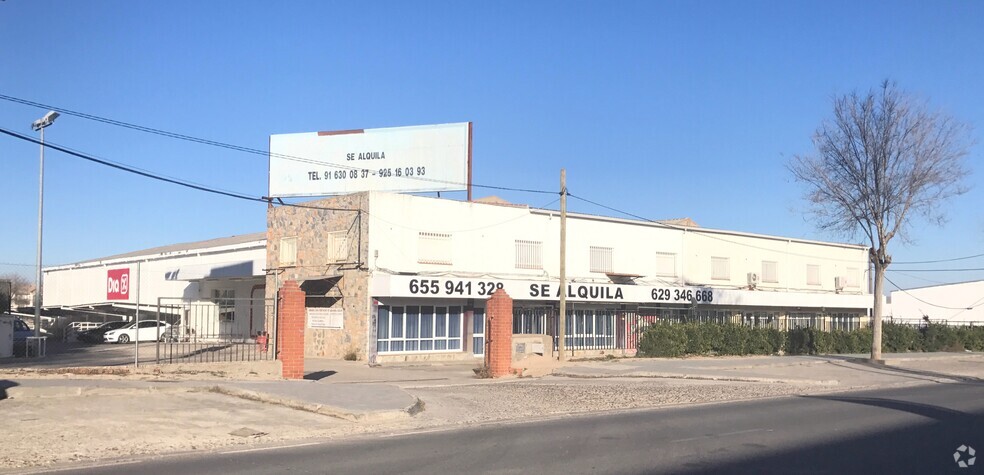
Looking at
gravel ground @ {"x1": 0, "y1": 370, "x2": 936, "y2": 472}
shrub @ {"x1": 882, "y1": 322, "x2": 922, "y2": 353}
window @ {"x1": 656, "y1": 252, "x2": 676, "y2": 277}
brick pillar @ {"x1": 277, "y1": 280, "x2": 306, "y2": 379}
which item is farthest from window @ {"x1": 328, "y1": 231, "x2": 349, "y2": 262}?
shrub @ {"x1": 882, "y1": 322, "x2": 922, "y2": 353}

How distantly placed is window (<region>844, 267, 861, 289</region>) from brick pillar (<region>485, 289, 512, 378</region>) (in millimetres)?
33592

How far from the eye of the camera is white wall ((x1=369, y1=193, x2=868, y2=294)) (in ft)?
107

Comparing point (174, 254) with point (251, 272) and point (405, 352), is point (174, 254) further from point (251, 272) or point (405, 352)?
point (405, 352)

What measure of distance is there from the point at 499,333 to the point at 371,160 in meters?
13.6

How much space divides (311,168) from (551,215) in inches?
420

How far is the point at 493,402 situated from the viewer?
1891 cm

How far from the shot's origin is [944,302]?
74.7m

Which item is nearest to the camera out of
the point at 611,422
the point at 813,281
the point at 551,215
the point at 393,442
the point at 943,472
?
the point at 943,472

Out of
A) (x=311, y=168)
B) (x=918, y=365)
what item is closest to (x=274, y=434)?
(x=311, y=168)

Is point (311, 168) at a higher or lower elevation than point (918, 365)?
higher

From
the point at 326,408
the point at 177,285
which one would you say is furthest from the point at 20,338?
the point at 326,408

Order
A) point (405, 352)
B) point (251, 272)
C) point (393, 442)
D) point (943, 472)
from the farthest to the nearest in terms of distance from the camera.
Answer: point (251, 272) → point (405, 352) → point (393, 442) → point (943, 472)

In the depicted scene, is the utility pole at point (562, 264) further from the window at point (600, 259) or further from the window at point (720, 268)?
the window at point (720, 268)

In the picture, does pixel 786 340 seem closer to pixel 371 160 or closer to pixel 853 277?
Answer: pixel 853 277
